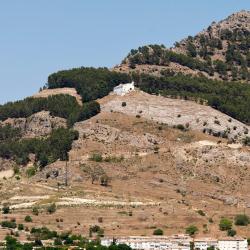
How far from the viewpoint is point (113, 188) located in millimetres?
156125

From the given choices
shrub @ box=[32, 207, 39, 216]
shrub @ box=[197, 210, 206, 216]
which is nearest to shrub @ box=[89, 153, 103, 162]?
shrub @ box=[32, 207, 39, 216]

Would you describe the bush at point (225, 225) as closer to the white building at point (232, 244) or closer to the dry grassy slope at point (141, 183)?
the dry grassy slope at point (141, 183)

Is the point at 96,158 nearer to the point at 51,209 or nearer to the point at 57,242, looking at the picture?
the point at 51,209

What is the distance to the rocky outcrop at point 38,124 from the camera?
192 m

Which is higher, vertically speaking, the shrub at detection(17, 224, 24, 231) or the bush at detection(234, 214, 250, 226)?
the bush at detection(234, 214, 250, 226)

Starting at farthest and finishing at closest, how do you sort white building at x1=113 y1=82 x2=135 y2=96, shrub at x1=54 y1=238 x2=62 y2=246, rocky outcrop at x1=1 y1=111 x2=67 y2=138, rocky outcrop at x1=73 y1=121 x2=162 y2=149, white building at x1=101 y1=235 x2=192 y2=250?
white building at x1=113 y1=82 x2=135 y2=96 → rocky outcrop at x1=1 y1=111 x2=67 y2=138 → rocky outcrop at x1=73 y1=121 x2=162 y2=149 → shrub at x1=54 y1=238 x2=62 y2=246 → white building at x1=101 y1=235 x2=192 y2=250

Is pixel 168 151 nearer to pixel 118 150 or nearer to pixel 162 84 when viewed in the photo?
pixel 118 150

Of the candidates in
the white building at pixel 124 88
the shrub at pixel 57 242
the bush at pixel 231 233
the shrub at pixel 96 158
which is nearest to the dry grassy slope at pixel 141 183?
the bush at pixel 231 233

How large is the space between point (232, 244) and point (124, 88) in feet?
222

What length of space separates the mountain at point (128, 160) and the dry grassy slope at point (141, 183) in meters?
0.15

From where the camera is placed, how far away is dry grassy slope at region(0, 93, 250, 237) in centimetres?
14175

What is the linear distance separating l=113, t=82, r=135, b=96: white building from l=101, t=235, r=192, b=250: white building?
6501 cm

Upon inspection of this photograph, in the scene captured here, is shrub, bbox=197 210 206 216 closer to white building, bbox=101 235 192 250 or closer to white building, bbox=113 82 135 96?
white building, bbox=101 235 192 250

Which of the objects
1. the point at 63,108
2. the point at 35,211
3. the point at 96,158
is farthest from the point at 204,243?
the point at 63,108
